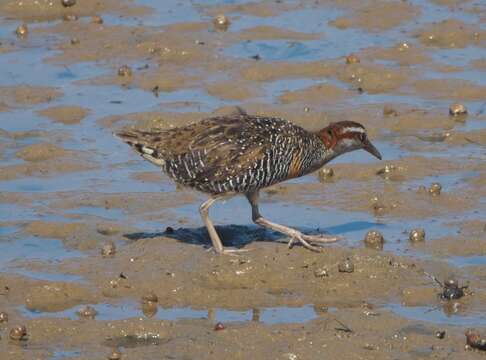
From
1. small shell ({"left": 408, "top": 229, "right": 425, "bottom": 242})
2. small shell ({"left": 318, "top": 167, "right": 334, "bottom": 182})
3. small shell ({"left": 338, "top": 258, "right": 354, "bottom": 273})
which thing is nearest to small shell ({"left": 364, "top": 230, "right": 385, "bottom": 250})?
small shell ({"left": 408, "top": 229, "right": 425, "bottom": 242})

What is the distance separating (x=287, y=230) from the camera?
13.3m

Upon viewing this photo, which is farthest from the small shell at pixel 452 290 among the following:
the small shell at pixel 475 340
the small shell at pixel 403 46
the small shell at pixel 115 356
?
the small shell at pixel 403 46

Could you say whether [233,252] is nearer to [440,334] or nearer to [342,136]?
[342,136]

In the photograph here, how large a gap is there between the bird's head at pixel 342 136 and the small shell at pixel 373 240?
0.98 metres

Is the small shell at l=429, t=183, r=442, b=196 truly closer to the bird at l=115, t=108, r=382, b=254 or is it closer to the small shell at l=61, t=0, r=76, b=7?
the bird at l=115, t=108, r=382, b=254

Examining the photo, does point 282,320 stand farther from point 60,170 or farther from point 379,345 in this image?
point 60,170

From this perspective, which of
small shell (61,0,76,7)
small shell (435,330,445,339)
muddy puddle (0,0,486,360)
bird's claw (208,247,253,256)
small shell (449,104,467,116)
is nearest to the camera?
small shell (435,330,445,339)

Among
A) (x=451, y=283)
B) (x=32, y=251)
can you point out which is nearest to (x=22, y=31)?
(x=32, y=251)

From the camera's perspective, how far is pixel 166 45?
62.0ft

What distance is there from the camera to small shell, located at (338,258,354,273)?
12.5 metres

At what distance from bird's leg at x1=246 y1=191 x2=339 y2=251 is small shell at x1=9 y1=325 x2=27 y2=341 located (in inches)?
110

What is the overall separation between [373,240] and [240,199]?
2125 mm

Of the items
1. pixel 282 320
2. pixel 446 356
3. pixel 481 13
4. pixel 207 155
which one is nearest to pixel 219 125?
pixel 207 155

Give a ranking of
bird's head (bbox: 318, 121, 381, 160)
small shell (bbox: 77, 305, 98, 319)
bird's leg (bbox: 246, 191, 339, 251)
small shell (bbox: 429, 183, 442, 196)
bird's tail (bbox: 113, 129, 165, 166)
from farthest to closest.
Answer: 1. small shell (bbox: 429, 183, 442, 196)
2. bird's head (bbox: 318, 121, 381, 160)
3. bird's tail (bbox: 113, 129, 165, 166)
4. bird's leg (bbox: 246, 191, 339, 251)
5. small shell (bbox: 77, 305, 98, 319)
